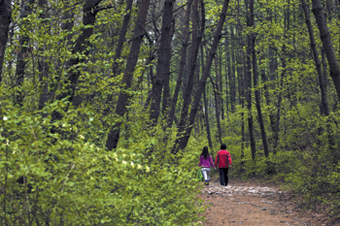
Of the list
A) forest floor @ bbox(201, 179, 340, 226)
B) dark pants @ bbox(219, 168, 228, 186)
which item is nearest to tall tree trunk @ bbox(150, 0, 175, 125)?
forest floor @ bbox(201, 179, 340, 226)

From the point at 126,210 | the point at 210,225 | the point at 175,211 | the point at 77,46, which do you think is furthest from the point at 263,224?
the point at 77,46

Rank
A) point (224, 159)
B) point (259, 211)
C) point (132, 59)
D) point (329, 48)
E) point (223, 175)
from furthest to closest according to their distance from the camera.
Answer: point (223, 175) → point (224, 159) → point (259, 211) → point (132, 59) → point (329, 48)

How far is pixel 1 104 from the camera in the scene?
296 centimetres

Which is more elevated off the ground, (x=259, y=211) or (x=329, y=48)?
(x=329, y=48)

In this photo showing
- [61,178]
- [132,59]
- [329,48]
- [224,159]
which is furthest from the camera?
[224,159]

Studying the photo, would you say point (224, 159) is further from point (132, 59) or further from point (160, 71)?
point (132, 59)

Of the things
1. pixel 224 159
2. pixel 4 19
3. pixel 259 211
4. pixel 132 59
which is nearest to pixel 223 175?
pixel 224 159

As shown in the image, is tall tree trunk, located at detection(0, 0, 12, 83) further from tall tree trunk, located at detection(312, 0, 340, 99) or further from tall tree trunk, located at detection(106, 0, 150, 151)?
tall tree trunk, located at detection(312, 0, 340, 99)

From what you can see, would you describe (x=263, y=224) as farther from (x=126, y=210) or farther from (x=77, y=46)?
(x=77, y=46)

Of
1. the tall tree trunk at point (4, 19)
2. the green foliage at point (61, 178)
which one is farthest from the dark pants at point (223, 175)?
the tall tree trunk at point (4, 19)

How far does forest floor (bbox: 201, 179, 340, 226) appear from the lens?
6.95 metres

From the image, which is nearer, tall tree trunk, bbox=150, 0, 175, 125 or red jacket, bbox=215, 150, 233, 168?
tall tree trunk, bbox=150, 0, 175, 125

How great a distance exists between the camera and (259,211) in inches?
316

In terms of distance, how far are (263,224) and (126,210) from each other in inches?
182
